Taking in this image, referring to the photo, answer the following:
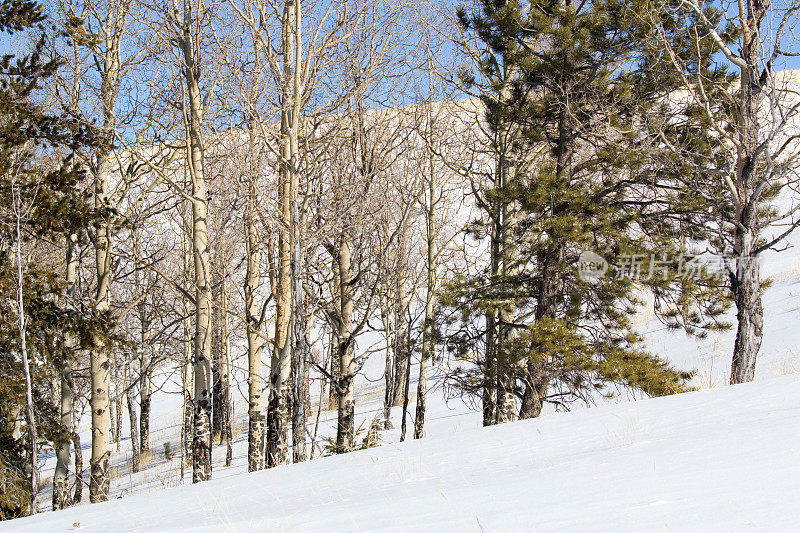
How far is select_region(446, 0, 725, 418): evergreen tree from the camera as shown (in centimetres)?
928

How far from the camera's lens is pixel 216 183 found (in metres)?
16.7

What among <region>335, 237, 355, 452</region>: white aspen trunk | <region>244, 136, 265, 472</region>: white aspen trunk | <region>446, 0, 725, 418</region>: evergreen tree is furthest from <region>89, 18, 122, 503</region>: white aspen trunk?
<region>446, 0, 725, 418</region>: evergreen tree

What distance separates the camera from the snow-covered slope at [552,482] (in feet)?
8.89

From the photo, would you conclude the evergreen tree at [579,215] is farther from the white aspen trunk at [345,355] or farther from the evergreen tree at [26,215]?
the evergreen tree at [26,215]

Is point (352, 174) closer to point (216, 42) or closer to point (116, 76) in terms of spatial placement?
point (216, 42)

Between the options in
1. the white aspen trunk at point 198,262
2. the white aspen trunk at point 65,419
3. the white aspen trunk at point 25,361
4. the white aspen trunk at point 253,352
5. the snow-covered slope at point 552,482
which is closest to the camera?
the snow-covered slope at point 552,482

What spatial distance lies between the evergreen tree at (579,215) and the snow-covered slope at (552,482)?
3384 millimetres

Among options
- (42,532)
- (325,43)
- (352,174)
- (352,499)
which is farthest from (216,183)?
(352,499)

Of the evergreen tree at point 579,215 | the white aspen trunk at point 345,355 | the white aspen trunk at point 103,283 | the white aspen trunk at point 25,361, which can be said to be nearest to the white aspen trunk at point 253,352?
the white aspen trunk at point 345,355

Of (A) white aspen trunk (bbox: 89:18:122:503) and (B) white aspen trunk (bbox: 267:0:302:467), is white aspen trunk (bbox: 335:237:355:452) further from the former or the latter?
(A) white aspen trunk (bbox: 89:18:122:503)

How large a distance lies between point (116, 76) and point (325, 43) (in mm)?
4470

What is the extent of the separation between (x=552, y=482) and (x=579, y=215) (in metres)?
6.93

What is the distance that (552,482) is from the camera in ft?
11.4

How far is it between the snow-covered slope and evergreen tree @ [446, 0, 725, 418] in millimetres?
3384
